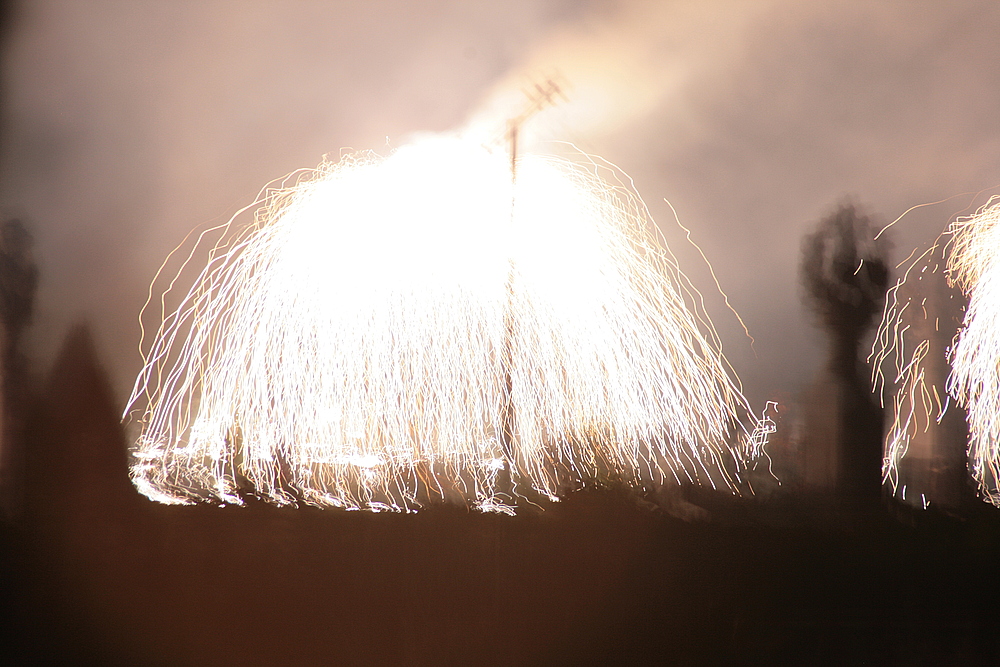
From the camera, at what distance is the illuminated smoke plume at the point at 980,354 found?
2.24 meters

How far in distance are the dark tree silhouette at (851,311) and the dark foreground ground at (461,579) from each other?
0.18 metres

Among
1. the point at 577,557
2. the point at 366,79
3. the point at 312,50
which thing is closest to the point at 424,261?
the point at 366,79

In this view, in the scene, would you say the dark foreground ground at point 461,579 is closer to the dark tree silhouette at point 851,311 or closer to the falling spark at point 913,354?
the dark tree silhouette at point 851,311

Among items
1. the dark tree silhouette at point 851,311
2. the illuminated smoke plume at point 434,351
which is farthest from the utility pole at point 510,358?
the dark tree silhouette at point 851,311

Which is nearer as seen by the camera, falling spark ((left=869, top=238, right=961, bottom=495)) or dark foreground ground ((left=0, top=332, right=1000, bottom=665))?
dark foreground ground ((left=0, top=332, right=1000, bottom=665))

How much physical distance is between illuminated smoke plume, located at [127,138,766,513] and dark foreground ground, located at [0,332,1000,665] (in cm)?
15

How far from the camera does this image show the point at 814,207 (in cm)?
218

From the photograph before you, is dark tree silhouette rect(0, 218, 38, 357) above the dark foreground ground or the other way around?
above

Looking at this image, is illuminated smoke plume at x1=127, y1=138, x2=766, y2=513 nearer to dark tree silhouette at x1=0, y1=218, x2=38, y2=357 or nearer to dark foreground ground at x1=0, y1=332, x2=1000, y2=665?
dark foreground ground at x1=0, y1=332, x2=1000, y2=665

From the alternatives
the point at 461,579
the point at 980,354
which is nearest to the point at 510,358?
the point at 461,579

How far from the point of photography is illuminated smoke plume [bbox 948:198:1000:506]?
7.35 feet

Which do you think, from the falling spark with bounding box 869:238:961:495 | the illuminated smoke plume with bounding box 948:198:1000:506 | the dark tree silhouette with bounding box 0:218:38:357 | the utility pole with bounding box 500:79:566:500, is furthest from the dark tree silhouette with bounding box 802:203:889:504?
the dark tree silhouette with bounding box 0:218:38:357

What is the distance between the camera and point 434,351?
1.97 metres

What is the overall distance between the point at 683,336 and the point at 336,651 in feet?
5.61
